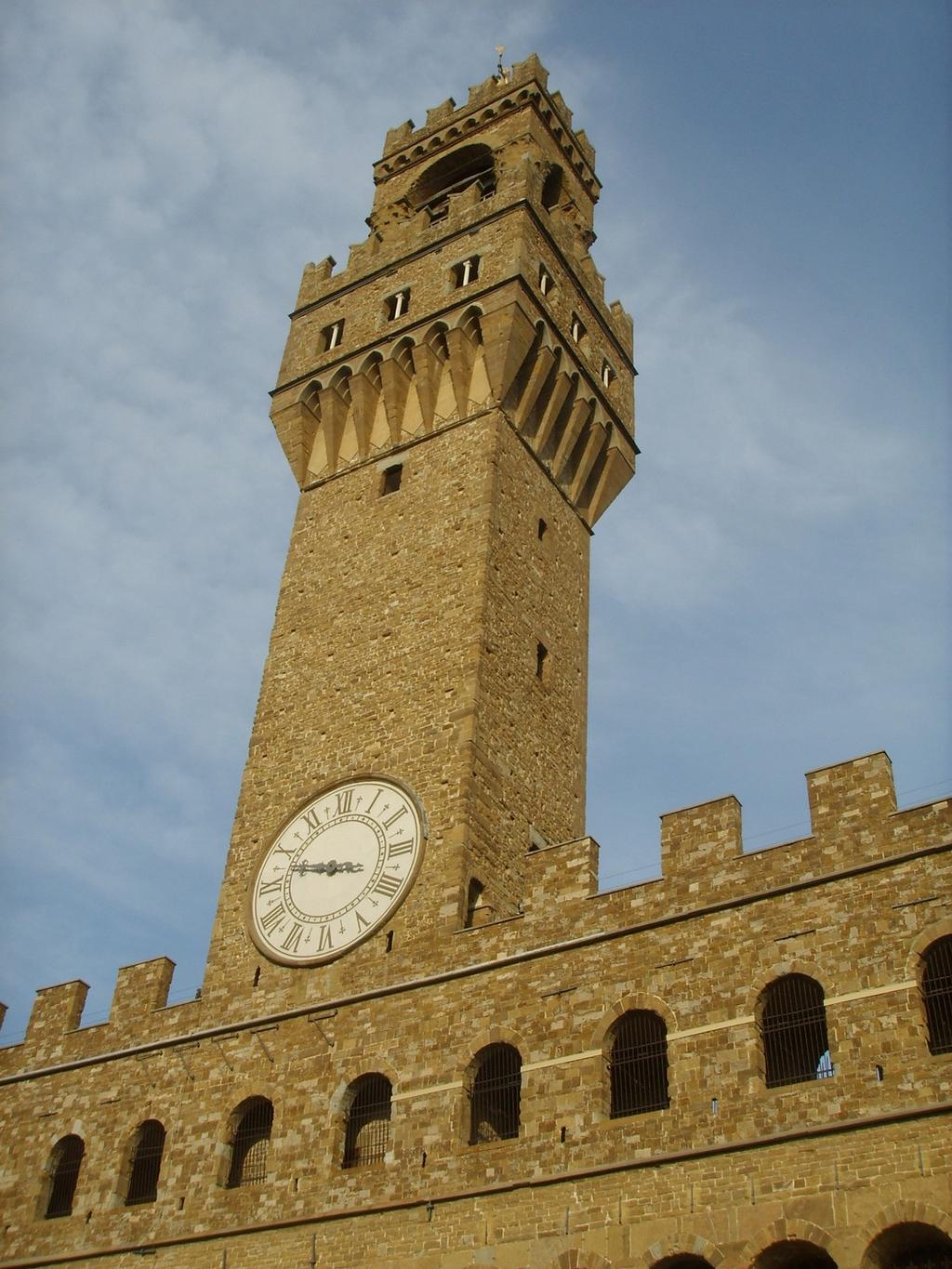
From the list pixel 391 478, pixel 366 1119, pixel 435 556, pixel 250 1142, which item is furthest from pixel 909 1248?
pixel 391 478

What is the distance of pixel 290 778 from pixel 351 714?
1316 mm

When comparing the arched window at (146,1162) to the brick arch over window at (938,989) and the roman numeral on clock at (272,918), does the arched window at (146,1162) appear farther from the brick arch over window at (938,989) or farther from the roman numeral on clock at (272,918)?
the brick arch over window at (938,989)

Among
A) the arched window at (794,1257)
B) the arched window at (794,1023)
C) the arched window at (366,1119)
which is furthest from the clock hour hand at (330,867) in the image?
the arched window at (794,1257)

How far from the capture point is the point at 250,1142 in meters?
18.4

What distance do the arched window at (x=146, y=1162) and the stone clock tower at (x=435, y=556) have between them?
206cm

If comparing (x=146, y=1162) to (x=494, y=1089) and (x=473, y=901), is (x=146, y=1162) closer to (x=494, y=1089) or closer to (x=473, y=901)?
(x=494, y=1089)

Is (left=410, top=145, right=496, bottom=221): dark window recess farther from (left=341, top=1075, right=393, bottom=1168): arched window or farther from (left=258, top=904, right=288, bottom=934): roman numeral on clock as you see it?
(left=341, top=1075, right=393, bottom=1168): arched window

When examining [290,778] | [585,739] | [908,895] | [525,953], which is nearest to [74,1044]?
[290,778]

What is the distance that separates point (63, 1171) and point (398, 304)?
16079 millimetres

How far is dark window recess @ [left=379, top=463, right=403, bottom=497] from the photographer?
25.1 meters

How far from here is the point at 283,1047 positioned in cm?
1856

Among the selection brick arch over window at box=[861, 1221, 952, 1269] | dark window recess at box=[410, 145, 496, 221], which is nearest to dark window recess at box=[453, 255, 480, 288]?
dark window recess at box=[410, 145, 496, 221]

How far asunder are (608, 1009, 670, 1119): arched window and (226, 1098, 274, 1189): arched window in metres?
4.70

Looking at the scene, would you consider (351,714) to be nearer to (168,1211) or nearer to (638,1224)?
(168,1211)
